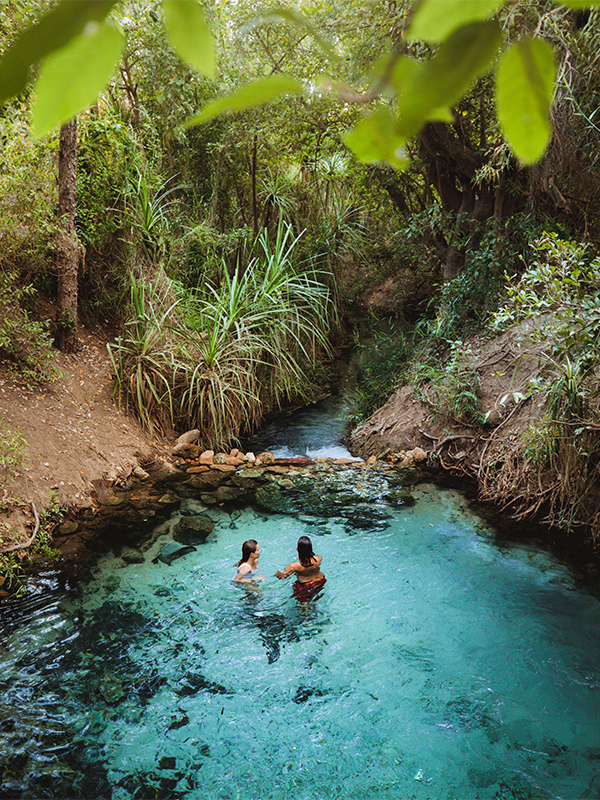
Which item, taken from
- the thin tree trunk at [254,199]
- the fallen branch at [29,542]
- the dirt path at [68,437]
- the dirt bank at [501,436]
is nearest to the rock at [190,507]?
the dirt path at [68,437]

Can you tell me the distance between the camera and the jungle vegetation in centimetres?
406

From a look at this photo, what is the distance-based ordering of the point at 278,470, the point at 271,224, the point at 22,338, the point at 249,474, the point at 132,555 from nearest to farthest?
the point at 132,555, the point at 22,338, the point at 249,474, the point at 278,470, the point at 271,224

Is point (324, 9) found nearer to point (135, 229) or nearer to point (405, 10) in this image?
point (405, 10)

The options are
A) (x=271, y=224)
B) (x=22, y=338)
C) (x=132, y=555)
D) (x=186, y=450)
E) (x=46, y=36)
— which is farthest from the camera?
A: (x=271, y=224)

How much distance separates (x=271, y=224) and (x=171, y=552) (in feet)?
17.4

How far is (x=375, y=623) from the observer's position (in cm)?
346

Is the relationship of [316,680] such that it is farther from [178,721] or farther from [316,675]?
[178,721]

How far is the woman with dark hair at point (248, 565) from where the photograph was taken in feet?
12.4

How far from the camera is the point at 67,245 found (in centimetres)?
525

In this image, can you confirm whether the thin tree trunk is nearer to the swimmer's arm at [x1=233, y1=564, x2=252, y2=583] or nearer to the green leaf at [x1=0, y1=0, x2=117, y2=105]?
the swimmer's arm at [x1=233, y1=564, x2=252, y2=583]

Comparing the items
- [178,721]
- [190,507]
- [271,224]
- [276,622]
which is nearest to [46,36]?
[178,721]

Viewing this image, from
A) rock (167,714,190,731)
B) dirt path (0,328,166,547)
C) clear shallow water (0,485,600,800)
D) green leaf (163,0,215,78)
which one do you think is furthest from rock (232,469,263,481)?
green leaf (163,0,215,78)

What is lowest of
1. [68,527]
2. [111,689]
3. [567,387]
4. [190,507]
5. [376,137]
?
[111,689]

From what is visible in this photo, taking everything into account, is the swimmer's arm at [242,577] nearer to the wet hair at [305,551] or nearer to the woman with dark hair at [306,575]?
the woman with dark hair at [306,575]
